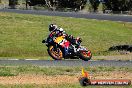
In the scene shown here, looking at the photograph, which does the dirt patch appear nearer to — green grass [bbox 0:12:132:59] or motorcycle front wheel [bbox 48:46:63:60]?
motorcycle front wheel [bbox 48:46:63:60]

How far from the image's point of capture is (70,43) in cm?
1955

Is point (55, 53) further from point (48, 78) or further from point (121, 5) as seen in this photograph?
point (121, 5)

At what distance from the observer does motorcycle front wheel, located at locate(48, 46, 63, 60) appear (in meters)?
19.2

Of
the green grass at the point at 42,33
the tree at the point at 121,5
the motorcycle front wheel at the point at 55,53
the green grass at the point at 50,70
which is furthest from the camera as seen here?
the tree at the point at 121,5

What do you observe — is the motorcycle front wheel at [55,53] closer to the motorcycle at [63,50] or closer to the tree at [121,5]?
the motorcycle at [63,50]

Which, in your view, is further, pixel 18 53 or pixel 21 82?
pixel 18 53

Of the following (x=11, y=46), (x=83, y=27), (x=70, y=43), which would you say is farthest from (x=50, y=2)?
(x=70, y=43)

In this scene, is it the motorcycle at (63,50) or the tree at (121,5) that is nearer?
the motorcycle at (63,50)

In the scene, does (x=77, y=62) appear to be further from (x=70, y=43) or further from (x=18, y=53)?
(x=18, y=53)

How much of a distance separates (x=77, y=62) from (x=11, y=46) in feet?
52.4

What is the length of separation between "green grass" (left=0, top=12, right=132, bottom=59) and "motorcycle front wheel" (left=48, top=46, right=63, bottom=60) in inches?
316

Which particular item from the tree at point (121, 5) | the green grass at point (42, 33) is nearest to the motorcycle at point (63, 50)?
the green grass at point (42, 33)

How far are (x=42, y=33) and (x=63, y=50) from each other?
21.7m

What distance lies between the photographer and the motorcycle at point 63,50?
62.6 ft
